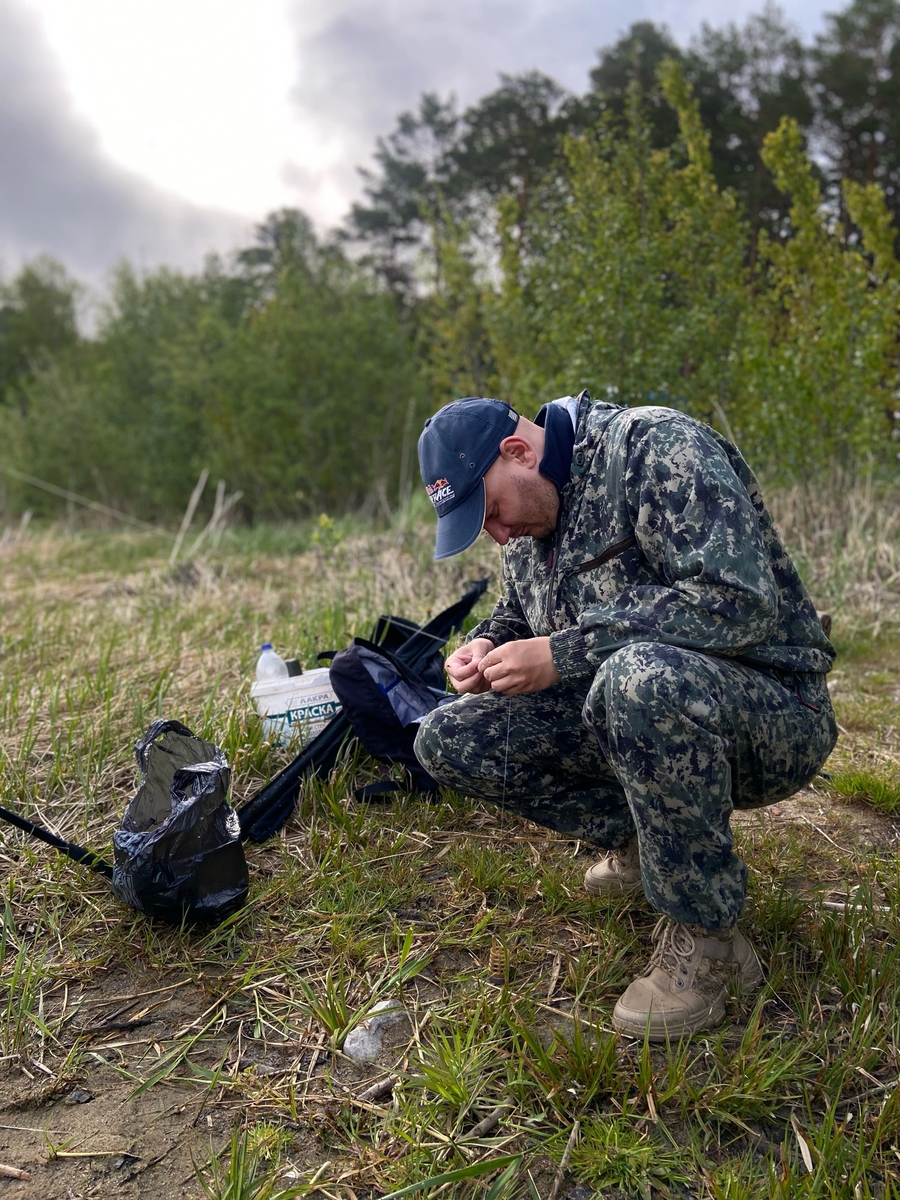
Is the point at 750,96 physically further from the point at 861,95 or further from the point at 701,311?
the point at 701,311

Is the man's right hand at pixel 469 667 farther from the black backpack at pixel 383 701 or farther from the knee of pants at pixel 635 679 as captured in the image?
the black backpack at pixel 383 701

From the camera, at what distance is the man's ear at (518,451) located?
2.26 metres

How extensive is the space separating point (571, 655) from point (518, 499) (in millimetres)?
396

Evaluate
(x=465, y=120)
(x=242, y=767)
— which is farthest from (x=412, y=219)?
(x=242, y=767)

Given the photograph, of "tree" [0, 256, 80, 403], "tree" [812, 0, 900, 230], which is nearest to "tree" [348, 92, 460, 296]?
"tree" [812, 0, 900, 230]

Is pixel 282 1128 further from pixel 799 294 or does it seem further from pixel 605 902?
pixel 799 294

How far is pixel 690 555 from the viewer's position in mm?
1948

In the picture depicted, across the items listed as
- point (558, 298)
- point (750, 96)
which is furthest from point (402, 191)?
point (558, 298)

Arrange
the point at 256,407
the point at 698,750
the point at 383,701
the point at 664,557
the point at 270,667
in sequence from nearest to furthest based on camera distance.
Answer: the point at 698,750, the point at 664,557, the point at 383,701, the point at 270,667, the point at 256,407

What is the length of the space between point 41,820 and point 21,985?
0.78 metres

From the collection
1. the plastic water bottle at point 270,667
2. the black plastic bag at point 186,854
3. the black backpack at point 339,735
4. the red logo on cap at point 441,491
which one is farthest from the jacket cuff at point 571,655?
the plastic water bottle at point 270,667

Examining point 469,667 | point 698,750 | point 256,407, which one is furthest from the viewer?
point 256,407

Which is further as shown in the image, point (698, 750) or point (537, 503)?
point (537, 503)

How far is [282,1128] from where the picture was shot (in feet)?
6.18
